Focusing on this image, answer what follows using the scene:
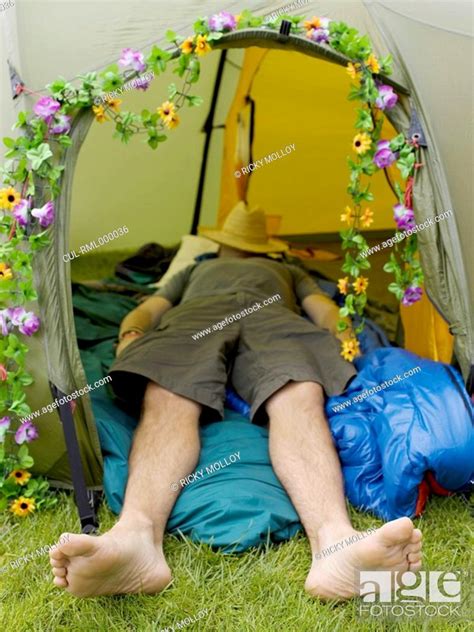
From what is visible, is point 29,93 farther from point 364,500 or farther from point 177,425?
point 364,500

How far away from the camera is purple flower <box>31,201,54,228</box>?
2037 millimetres

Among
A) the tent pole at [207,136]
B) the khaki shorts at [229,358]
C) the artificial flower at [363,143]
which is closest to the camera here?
the artificial flower at [363,143]

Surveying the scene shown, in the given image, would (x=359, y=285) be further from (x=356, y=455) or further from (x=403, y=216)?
(x=356, y=455)

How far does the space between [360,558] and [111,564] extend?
1.78ft

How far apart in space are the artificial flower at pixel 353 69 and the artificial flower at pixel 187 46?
437 millimetres

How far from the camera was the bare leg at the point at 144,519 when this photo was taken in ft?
5.59

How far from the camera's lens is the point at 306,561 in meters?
2.02

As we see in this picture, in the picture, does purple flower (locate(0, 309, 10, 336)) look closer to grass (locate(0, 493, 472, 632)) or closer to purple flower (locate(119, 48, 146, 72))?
grass (locate(0, 493, 472, 632))

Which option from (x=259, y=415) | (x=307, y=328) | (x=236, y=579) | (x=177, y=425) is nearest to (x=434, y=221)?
(x=307, y=328)

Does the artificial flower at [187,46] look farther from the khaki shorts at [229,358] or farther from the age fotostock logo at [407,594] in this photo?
the age fotostock logo at [407,594]

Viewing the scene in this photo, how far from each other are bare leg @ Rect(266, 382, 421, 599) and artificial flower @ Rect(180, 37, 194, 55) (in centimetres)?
99

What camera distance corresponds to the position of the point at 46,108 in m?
2.04
